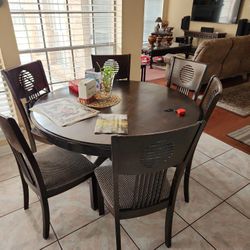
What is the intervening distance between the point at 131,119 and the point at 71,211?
0.86 m

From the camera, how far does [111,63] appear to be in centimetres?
188

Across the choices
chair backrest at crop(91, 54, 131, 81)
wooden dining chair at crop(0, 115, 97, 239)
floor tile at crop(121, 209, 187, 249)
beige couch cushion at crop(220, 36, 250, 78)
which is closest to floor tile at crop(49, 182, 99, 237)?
wooden dining chair at crop(0, 115, 97, 239)

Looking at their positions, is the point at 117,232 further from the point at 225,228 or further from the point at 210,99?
the point at 210,99

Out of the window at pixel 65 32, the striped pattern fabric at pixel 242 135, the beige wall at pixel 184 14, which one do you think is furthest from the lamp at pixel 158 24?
the striped pattern fabric at pixel 242 135

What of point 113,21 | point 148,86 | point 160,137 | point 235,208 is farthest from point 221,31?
point 160,137

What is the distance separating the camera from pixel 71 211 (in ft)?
5.25

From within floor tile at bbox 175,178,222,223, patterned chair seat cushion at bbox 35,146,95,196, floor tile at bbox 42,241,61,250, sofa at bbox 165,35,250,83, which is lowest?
floor tile at bbox 42,241,61,250

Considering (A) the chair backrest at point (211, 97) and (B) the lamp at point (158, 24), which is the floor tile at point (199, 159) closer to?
(A) the chair backrest at point (211, 97)

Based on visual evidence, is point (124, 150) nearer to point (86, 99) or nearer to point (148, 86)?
point (86, 99)

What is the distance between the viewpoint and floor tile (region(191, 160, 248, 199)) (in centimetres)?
180

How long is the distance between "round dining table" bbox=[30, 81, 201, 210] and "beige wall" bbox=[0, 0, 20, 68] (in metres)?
0.68

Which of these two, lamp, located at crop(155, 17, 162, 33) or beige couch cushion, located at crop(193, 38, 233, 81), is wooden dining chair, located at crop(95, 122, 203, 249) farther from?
lamp, located at crop(155, 17, 162, 33)

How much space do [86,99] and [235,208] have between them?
1.37 metres

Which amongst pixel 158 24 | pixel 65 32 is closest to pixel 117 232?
pixel 65 32
